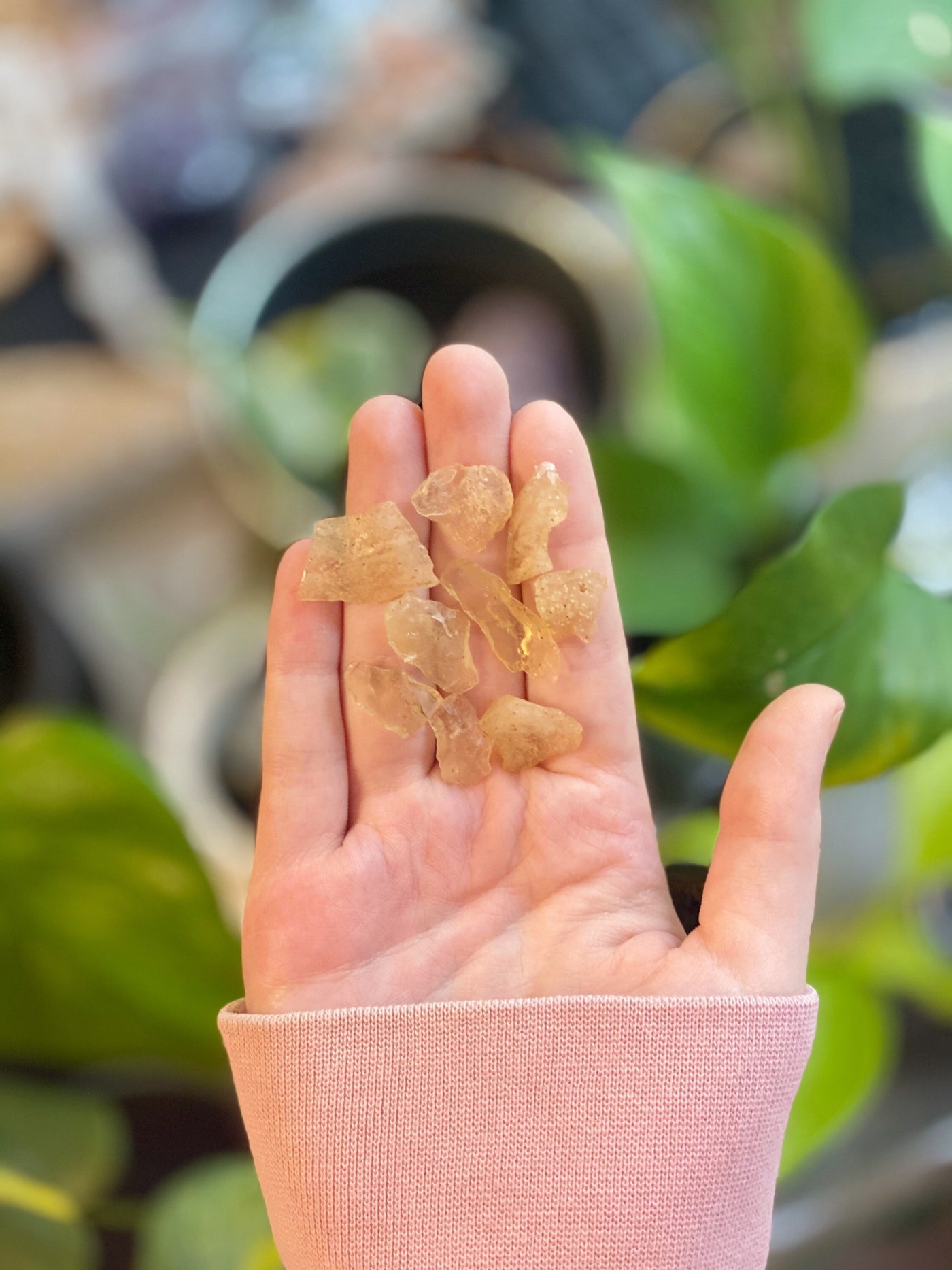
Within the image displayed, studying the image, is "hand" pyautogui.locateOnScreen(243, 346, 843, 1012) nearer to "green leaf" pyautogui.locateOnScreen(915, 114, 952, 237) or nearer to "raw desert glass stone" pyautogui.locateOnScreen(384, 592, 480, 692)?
"raw desert glass stone" pyautogui.locateOnScreen(384, 592, 480, 692)

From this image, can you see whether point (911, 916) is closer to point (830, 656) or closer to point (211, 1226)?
point (830, 656)

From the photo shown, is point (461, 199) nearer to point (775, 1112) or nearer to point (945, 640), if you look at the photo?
point (945, 640)

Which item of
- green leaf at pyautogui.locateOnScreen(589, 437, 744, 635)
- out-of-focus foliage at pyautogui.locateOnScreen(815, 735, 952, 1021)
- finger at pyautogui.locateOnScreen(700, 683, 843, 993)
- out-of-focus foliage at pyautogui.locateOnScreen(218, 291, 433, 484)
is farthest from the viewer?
out-of-focus foliage at pyautogui.locateOnScreen(218, 291, 433, 484)

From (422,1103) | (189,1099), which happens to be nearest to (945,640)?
(422,1103)

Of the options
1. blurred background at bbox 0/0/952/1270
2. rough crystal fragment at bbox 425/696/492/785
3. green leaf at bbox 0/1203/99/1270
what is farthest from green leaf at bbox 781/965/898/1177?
green leaf at bbox 0/1203/99/1270

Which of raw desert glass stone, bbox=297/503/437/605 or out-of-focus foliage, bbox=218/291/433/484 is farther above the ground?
out-of-focus foliage, bbox=218/291/433/484

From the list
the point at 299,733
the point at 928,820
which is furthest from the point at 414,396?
the point at 928,820
